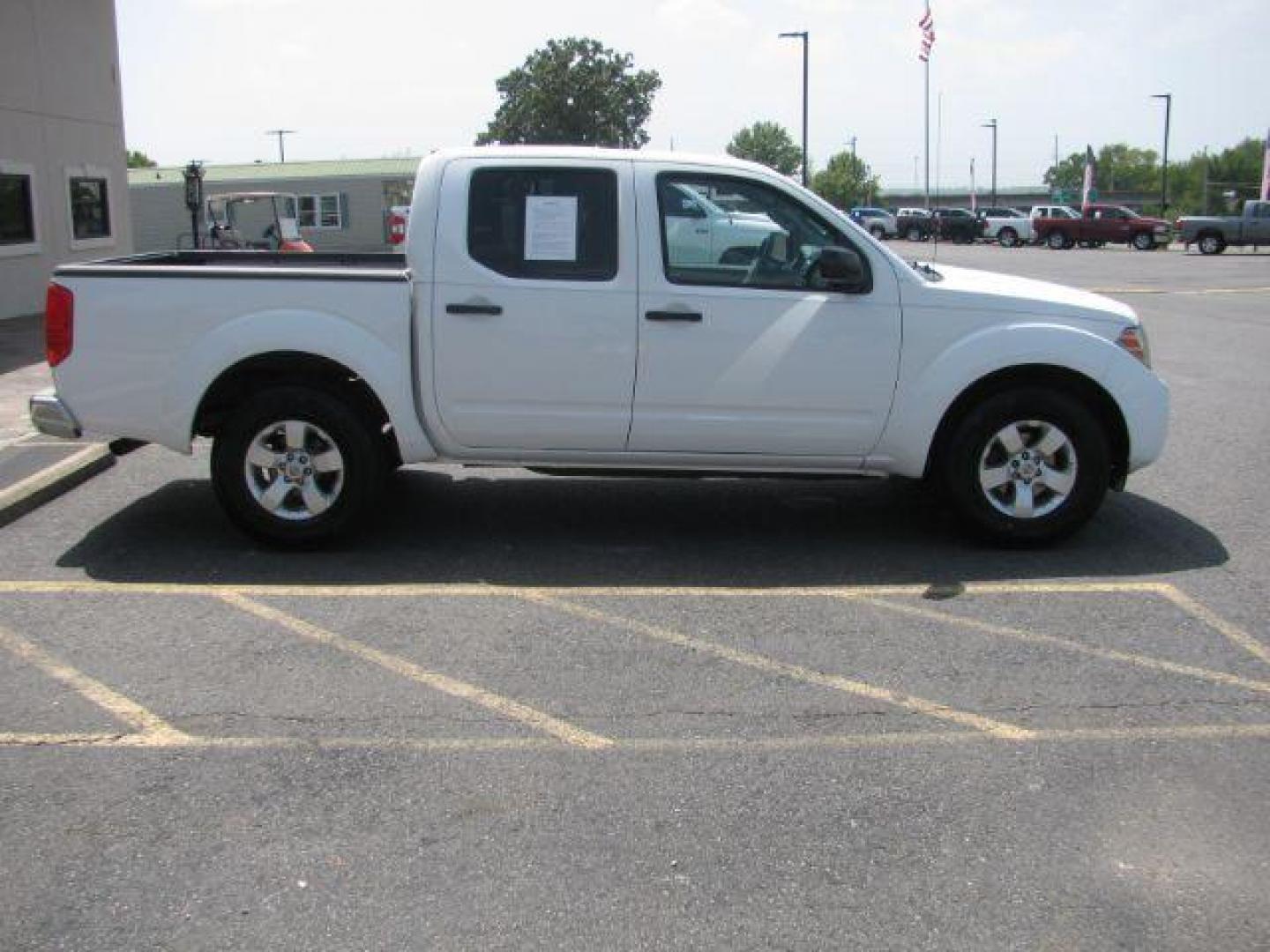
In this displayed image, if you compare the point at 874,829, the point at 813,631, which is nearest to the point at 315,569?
the point at 813,631

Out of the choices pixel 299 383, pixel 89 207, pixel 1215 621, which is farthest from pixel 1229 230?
pixel 299 383

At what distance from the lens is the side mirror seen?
19.5 ft

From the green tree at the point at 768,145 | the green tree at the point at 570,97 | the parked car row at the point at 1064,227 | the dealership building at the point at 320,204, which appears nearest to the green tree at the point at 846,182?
the green tree at the point at 768,145

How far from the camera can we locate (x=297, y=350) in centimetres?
Answer: 602

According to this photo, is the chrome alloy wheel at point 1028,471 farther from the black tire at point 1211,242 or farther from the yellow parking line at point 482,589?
the black tire at point 1211,242

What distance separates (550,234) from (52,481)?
3.51 metres

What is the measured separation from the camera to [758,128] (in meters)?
149

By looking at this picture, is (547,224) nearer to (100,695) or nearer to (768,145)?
(100,695)

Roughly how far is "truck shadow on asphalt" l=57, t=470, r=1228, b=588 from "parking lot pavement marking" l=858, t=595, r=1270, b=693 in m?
0.40

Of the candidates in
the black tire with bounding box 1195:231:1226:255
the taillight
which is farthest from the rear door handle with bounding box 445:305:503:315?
the black tire with bounding box 1195:231:1226:255

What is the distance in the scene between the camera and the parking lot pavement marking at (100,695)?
168 inches

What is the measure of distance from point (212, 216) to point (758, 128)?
128576 mm

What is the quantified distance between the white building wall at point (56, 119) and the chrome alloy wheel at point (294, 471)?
12.4 m

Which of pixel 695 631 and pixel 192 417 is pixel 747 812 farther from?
pixel 192 417
